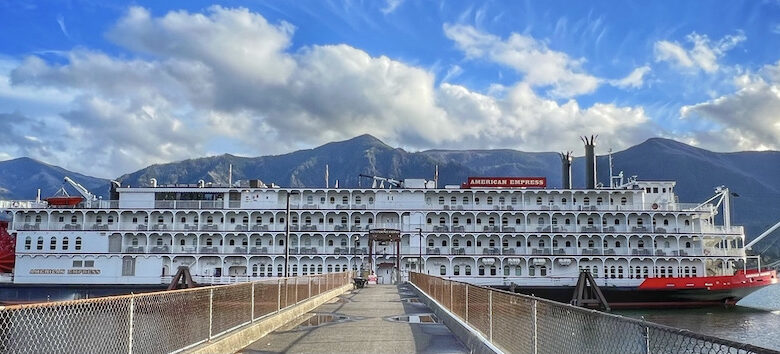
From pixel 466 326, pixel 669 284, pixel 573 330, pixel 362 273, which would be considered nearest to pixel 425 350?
pixel 466 326

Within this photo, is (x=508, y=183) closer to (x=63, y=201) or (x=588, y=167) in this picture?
(x=588, y=167)

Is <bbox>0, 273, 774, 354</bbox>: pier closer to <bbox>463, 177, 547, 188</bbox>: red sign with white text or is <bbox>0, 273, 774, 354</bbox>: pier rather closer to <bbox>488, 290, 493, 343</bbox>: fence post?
<bbox>488, 290, 493, 343</bbox>: fence post

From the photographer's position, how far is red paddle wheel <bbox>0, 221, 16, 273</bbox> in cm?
5631

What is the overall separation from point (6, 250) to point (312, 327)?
53.7 metres

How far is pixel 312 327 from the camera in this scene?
552 inches

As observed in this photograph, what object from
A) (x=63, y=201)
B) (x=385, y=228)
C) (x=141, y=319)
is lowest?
(x=141, y=319)

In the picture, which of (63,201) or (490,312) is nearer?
(490,312)

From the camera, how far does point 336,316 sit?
17.1 m

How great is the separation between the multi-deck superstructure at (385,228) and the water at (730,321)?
593 centimetres

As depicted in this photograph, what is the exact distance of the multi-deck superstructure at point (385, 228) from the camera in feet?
172

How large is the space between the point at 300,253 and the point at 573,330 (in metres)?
49.0

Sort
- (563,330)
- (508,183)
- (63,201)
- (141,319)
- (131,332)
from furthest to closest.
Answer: (508,183) < (63,201) < (141,319) < (131,332) < (563,330)

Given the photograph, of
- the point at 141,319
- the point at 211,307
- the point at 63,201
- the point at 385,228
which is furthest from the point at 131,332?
the point at 63,201

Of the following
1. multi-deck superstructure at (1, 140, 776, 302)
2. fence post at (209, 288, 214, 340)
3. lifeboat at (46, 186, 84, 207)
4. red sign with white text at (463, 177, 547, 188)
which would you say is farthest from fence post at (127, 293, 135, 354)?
lifeboat at (46, 186, 84, 207)
